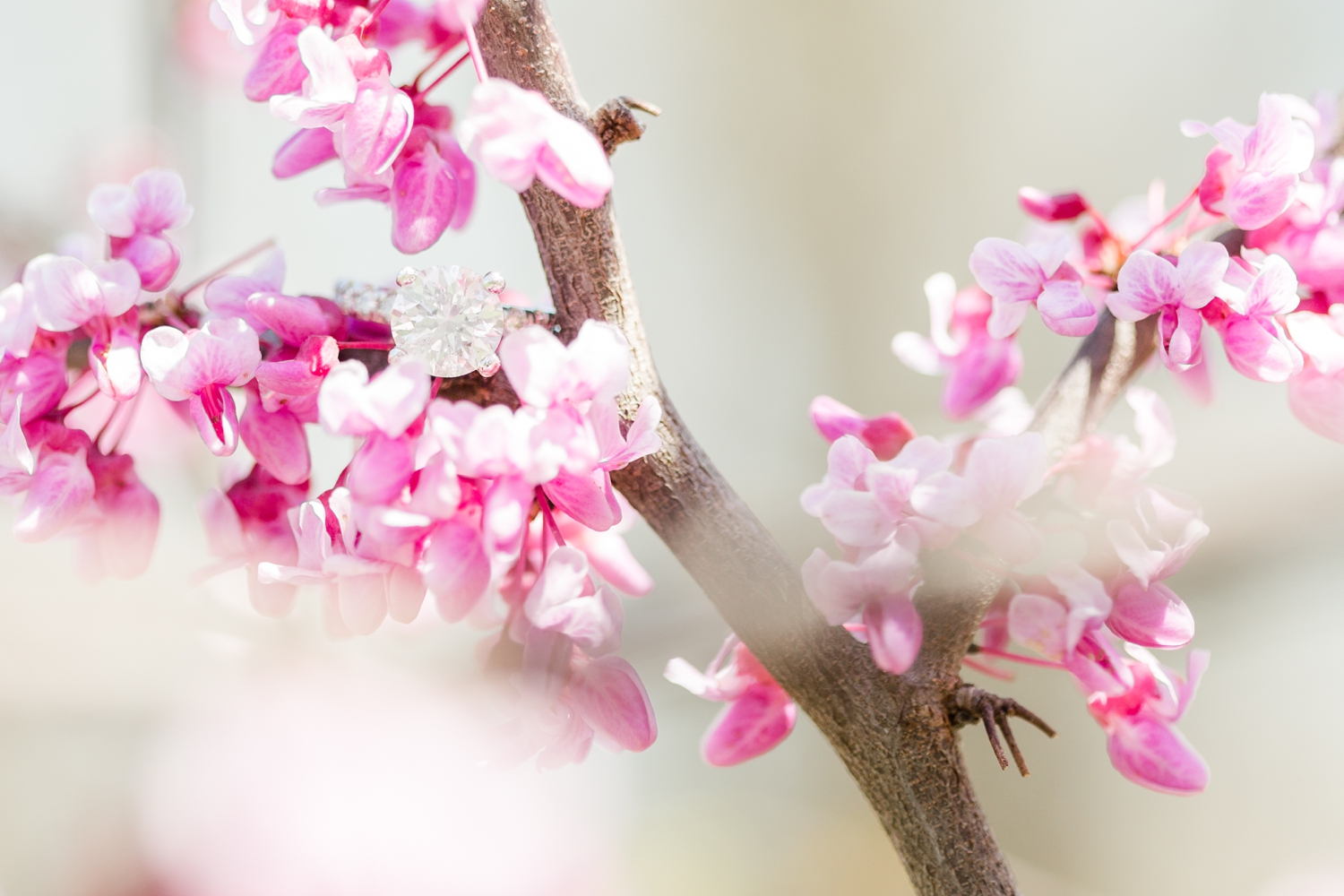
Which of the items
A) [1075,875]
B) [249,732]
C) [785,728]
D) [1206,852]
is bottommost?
[1075,875]

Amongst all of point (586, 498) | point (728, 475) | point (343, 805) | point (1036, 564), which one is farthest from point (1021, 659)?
point (728, 475)

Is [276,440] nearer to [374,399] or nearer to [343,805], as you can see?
[374,399]

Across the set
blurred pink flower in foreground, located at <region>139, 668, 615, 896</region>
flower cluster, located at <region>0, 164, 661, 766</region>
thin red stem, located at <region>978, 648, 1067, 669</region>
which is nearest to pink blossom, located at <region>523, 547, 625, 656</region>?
flower cluster, located at <region>0, 164, 661, 766</region>

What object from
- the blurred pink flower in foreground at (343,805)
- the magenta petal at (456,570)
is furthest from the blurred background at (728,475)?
the magenta petal at (456,570)

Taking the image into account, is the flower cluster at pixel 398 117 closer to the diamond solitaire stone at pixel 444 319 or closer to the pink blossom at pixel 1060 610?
the diamond solitaire stone at pixel 444 319

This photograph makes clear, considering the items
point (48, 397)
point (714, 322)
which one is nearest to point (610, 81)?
point (714, 322)

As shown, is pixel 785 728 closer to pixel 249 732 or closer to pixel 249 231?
pixel 249 732

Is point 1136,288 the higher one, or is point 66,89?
point 1136,288
